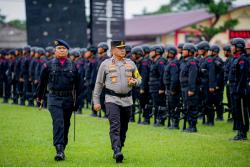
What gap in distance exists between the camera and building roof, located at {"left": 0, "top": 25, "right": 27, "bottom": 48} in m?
65.8

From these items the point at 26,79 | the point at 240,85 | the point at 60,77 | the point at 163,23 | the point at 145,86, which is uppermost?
the point at 163,23

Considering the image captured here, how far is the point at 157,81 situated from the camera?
18.0m

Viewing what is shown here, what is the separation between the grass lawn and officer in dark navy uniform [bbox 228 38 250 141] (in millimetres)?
550

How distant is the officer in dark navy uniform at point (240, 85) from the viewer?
45.4 ft

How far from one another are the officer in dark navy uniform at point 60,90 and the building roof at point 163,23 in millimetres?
37380

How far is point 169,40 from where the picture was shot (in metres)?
51.2

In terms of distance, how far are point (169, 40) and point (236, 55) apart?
37.2 metres

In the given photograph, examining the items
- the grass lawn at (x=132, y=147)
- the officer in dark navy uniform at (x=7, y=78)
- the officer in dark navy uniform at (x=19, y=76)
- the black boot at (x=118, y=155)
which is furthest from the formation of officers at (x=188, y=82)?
the officer in dark navy uniform at (x=7, y=78)

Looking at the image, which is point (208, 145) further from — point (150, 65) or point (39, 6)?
point (39, 6)

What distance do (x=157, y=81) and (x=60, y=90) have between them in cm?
667

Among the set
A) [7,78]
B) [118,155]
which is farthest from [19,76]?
[118,155]

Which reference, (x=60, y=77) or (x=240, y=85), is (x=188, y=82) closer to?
(x=240, y=85)

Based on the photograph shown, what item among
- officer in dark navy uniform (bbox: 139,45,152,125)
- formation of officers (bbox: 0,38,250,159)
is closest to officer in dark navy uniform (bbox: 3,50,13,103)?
formation of officers (bbox: 0,38,250,159)

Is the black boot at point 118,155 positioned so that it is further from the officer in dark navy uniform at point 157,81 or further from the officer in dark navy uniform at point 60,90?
the officer in dark navy uniform at point 157,81
